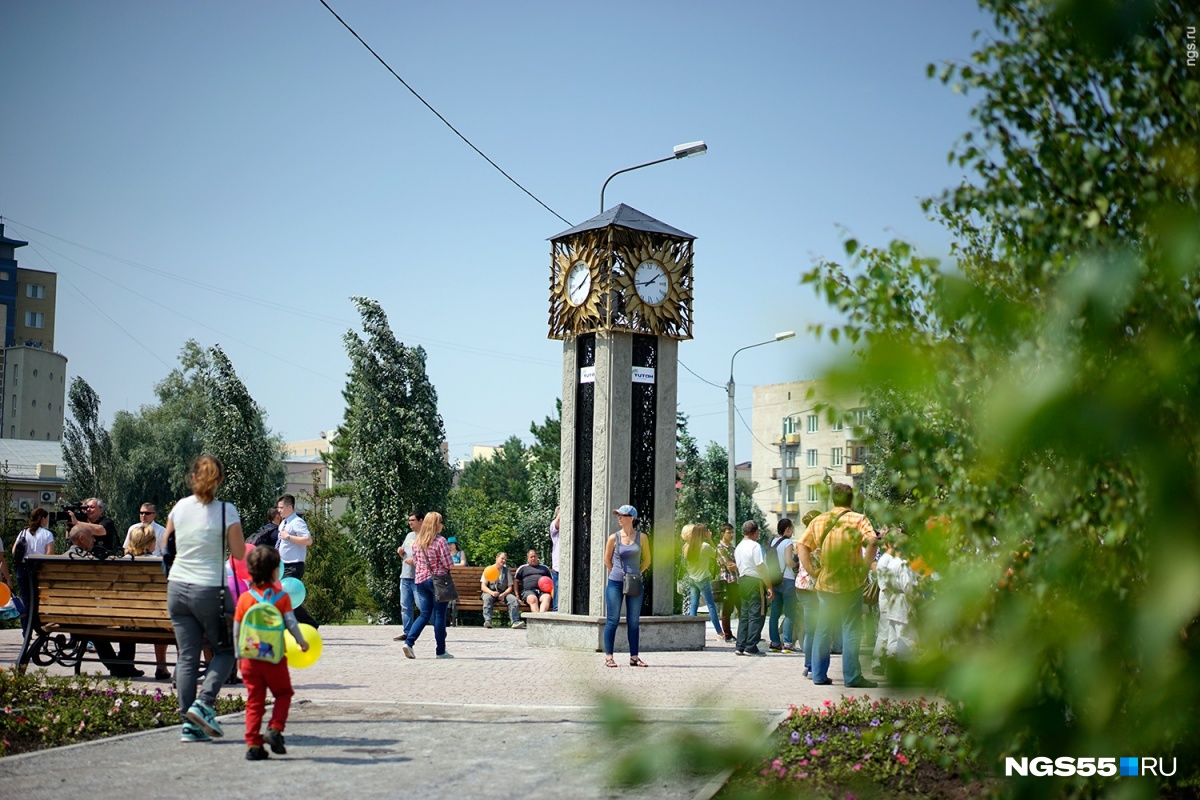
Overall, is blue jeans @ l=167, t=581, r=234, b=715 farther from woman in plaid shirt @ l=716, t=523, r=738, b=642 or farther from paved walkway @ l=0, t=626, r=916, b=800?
woman in plaid shirt @ l=716, t=523, r=738, b=642

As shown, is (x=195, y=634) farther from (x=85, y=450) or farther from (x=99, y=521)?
(x=85, y=450)

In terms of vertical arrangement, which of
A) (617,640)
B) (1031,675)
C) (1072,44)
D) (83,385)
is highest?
(83,385)

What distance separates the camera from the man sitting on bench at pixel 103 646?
39.0 feet

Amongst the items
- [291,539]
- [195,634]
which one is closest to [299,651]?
[195,634]

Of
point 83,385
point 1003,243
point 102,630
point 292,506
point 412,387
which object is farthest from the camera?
point 83,385

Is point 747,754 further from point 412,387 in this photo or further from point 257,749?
point 412,387

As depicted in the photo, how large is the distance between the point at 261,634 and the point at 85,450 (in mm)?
59643

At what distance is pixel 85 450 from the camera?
61562mm

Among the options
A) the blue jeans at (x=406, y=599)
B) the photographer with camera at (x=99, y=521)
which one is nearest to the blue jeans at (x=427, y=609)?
the blue jeans at (x=406, y=599)

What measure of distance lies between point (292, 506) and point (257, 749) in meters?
7.51

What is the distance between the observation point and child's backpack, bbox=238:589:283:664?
7094 millimetres

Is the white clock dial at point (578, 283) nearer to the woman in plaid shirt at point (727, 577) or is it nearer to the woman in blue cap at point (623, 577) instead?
the woman in blue cap at point (623, 577)

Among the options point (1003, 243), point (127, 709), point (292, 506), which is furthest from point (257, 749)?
point (292, 506)

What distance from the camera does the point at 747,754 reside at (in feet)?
3.66
